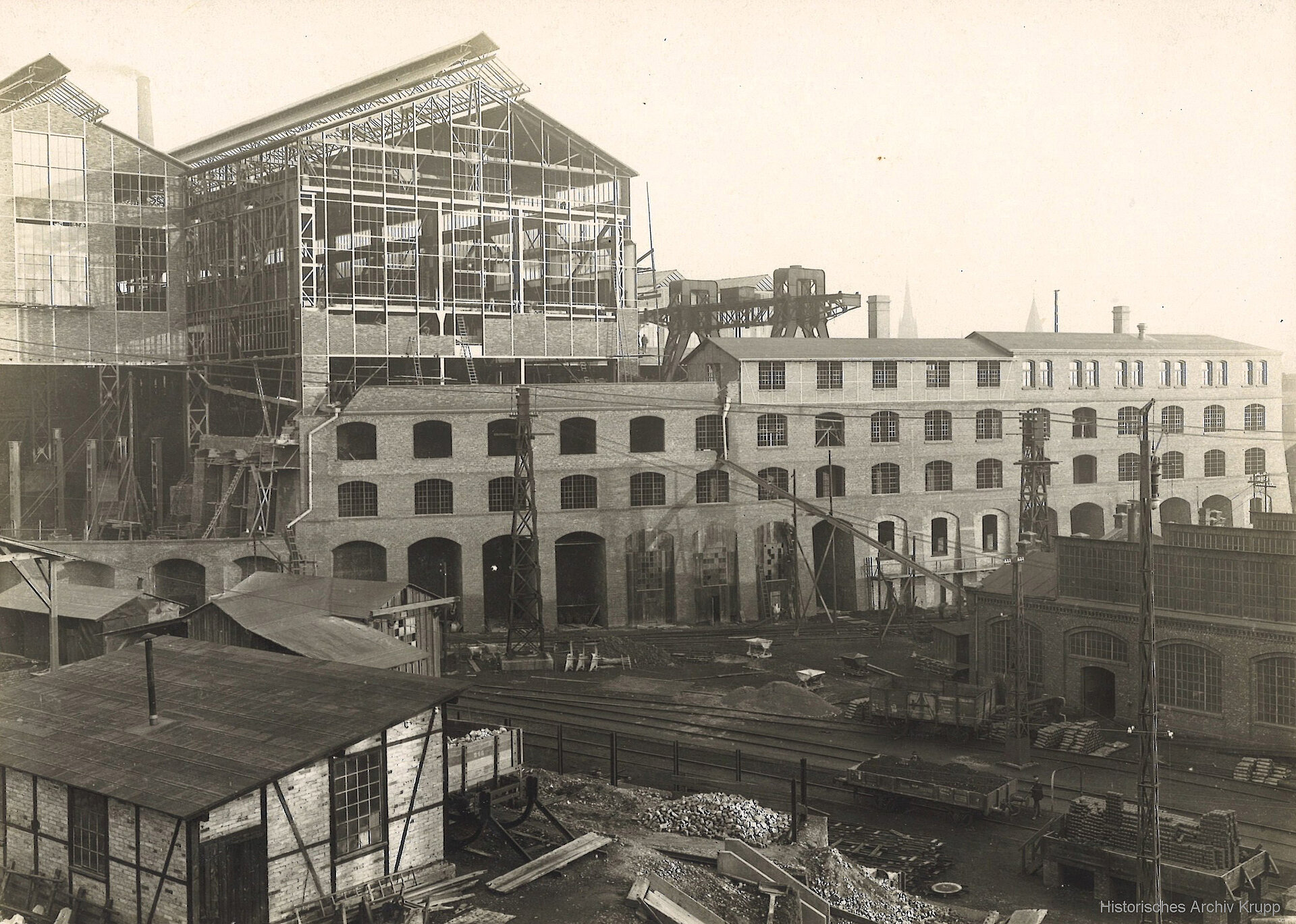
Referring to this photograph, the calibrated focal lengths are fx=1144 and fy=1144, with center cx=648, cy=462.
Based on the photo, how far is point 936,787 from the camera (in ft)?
71.1

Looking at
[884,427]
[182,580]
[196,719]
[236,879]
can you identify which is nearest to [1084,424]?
[884,427]

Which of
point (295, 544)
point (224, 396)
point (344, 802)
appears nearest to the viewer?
point (344, 802)

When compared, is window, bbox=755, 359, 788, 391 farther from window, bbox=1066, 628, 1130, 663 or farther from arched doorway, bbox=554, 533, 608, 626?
window, bbox=1066, 628, 1130, 663

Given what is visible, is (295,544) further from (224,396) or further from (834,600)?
(834,600)

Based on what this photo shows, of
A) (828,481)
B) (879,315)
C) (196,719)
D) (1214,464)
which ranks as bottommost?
(196,719)

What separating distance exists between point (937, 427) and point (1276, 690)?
22.0 meters

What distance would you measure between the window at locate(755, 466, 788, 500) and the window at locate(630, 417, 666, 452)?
3997 mm

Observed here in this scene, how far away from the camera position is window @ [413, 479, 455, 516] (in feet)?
128

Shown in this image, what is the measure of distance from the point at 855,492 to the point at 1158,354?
16.2 metres

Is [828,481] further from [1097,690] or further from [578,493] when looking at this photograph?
[1097,690]

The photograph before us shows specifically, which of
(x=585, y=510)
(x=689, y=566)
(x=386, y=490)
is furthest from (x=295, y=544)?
(x=689, y=566)

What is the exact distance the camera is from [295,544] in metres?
36.6

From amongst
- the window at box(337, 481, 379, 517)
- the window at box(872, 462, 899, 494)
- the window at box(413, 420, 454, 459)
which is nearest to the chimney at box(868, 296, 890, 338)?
the window at box(872, 462, 899, 494)

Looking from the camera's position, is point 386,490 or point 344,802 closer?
point 344,802
